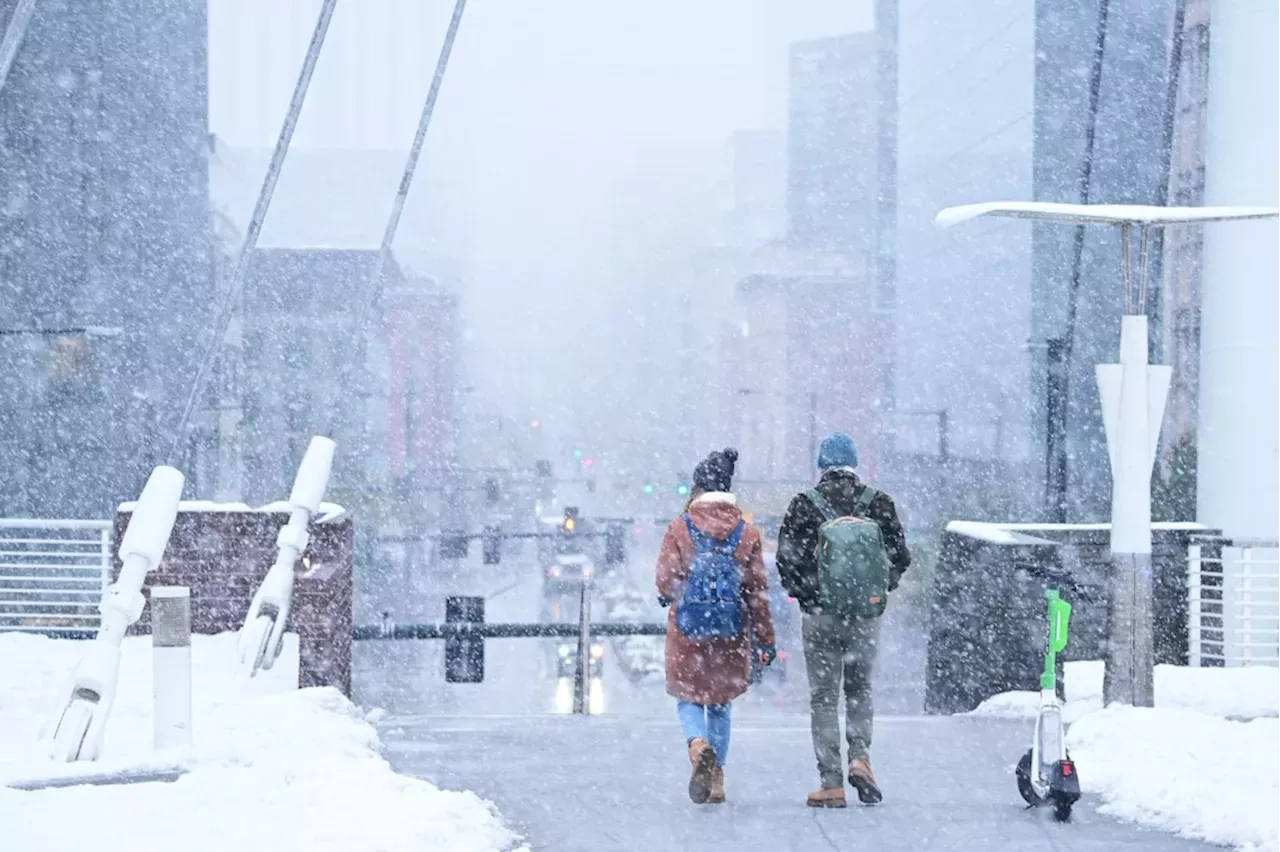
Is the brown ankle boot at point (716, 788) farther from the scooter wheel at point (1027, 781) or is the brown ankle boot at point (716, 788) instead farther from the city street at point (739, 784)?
the scooter wheel at point (1027, 781)

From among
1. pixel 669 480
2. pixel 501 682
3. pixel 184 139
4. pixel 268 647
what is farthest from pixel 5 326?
pixel 669 480

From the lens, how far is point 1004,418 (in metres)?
61.6

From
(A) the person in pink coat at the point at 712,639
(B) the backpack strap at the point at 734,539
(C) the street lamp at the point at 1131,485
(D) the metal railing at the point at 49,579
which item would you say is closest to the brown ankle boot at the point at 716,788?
(A) the person in pink coat at the point at 712,639

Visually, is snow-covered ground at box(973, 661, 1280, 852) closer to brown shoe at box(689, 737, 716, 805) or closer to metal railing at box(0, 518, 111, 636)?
brown shoe at box(689, 737, 716, 805)

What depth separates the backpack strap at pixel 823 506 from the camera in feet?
22.6

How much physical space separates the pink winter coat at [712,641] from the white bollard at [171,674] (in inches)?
93.0

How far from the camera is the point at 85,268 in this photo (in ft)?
82.0

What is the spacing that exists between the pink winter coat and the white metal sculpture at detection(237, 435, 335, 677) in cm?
371

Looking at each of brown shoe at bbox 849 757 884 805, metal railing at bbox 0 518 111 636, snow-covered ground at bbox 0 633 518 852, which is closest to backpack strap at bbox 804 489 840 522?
brown shoe at bbox 849 757 884 805

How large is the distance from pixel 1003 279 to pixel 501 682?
31.7 m

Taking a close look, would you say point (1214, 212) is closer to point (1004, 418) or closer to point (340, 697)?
point (340, 697)

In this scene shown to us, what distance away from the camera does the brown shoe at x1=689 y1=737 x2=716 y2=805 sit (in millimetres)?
6750

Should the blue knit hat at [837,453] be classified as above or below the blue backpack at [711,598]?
above

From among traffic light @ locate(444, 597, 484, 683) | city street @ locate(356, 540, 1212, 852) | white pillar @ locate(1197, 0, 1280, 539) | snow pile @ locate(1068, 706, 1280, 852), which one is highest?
white pillar @ locate(1197, 0, 1280, 539)
